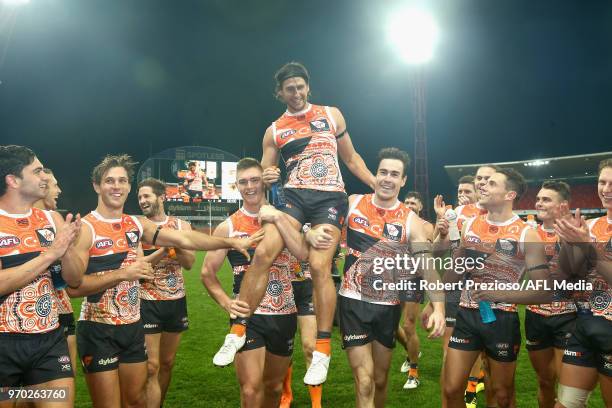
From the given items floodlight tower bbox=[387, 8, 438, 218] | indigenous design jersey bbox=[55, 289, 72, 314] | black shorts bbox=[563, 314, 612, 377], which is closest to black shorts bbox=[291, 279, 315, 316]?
indigenous design jersey bbox=[55, 289, 72, 314]

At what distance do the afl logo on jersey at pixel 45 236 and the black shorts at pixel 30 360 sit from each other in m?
0.75

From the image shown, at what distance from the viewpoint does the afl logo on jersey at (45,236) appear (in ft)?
13.6

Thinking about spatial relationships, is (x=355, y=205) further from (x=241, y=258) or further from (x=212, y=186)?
(x=212, y=186)

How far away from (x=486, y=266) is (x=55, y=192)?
220 inches

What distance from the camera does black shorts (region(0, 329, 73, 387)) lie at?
149 inches

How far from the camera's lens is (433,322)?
492 centimetres

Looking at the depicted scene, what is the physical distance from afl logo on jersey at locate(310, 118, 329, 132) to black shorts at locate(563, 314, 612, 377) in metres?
3.26

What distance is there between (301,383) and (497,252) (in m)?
4.28

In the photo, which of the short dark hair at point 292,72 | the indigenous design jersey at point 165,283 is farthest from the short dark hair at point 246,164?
the indigenous design jersey at point 165,283

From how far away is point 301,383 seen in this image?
821 cm

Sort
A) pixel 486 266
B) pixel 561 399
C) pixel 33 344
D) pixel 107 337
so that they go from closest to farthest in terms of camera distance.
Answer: pixel 33 344, pixel 561 399, pixel 107 337, pixel 486 266

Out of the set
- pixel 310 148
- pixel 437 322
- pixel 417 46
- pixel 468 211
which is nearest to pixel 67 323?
pixel 310 148

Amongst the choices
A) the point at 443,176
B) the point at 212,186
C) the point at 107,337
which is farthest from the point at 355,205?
the point at 443,176

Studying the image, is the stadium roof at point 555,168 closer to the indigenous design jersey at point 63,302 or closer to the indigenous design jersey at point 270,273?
the indigenous design jersey at point 270,273
